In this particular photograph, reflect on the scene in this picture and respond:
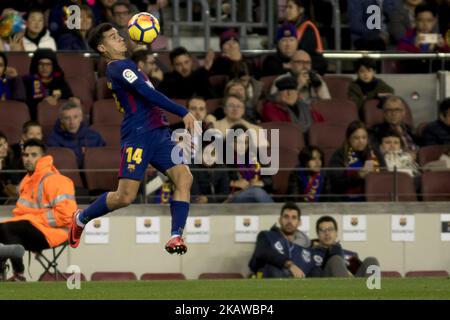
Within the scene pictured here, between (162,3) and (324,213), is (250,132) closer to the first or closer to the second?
(324,213)

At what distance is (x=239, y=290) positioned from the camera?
14.1 metres

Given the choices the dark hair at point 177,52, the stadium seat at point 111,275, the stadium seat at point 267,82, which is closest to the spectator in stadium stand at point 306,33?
the stadium seat at point 267,82

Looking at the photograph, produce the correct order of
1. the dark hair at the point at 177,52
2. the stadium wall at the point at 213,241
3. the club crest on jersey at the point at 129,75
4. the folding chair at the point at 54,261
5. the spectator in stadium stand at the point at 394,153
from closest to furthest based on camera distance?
the club crest on jersey at the point at 129,75 → the folding chair at the point at 54,261 → the stadium wall at the point at 213,241 → the spectator in stadium stand at the point at 394,153 → the dark hair at the point at 177,52

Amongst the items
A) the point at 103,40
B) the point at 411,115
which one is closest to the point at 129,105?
the point at 103,40

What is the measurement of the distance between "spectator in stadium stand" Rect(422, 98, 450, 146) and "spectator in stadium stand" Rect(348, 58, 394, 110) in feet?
2.73

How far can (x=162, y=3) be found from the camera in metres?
21.4

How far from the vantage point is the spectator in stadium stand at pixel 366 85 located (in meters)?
20.0

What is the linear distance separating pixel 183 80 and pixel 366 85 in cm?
239

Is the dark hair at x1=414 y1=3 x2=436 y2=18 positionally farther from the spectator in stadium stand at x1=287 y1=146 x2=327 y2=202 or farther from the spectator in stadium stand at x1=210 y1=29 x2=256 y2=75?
the spectator in stadium stand at x1=287 y1=146 x2=327 y2=202

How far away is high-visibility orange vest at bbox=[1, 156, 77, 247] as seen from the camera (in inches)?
635

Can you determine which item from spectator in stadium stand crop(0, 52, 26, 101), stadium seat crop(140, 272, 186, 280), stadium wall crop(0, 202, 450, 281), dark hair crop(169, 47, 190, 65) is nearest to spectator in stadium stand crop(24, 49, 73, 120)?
spectator in stadium stand crop(0, 52, 26, 101)

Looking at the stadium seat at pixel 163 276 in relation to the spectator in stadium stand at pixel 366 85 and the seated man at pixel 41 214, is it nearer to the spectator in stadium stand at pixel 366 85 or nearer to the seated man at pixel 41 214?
the seated man at pixel 41 214

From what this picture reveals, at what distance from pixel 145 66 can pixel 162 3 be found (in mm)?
2353

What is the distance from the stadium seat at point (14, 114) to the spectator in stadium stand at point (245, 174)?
2.57m
